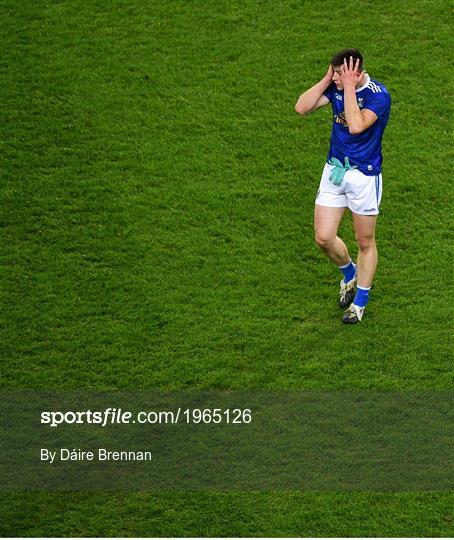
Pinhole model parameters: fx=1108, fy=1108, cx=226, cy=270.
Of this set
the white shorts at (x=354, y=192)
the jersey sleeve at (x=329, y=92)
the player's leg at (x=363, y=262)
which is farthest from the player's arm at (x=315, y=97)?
the player's leg at (x=363, y=262)

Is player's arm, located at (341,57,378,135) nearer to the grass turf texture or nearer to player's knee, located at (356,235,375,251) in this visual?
player's knee, located at (356,235,375,251)

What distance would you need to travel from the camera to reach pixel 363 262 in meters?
8.87

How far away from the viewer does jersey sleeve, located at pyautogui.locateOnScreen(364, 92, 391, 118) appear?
27.1 feet

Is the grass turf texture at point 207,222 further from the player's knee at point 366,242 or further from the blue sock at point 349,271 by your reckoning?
the player's knee at point 366,242

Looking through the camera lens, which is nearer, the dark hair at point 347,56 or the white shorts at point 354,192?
the dark hair at point 347,56

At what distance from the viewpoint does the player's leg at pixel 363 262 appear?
8.71 m

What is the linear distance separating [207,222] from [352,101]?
2.33m

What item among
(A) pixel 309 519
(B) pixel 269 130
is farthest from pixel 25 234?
(A) pixel 309 519

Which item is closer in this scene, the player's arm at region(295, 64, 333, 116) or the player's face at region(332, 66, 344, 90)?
the player's face at region(332, 66, 344, 90)

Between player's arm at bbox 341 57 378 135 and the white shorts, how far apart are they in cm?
45

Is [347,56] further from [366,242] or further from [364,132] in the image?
[366,242]

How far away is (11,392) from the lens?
27.2 feet

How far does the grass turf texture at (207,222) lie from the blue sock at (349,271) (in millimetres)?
268

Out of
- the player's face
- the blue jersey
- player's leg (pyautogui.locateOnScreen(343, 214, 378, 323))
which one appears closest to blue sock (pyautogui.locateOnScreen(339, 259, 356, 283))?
player's leg (pyautogui.locateOnScreen(343, 214, 378, 323))
